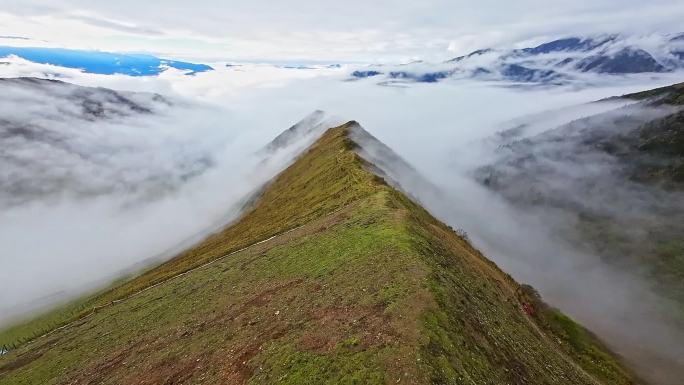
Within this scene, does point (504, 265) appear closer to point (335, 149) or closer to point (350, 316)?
point (335, 149)

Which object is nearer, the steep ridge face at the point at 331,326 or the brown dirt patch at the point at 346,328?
the steep ridge face at the point at 331,326

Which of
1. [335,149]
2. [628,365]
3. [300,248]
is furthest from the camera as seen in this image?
[335,149]

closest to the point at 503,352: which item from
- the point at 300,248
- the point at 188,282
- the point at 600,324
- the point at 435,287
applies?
the point at 435,287

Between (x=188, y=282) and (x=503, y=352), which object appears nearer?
(x=503, y=352)

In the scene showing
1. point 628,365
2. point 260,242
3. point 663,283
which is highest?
point 260,242

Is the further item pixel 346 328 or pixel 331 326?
pixel 331 326

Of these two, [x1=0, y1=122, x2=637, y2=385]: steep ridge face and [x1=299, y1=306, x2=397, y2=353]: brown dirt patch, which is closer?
[x1=0, y1=122, x2=637, y2=385]: steep ridge face

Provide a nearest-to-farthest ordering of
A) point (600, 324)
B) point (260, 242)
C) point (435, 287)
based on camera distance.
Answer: point (435, 287)
point (260, 242)
point (600, 324)

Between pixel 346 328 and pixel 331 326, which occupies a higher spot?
pixel 346 328
